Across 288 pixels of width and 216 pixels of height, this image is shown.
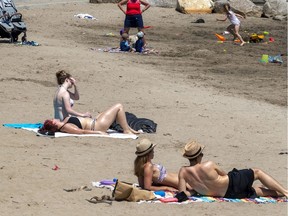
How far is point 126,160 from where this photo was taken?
41.0ft

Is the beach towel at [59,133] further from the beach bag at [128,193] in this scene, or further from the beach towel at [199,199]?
the beach bag at [128,193]

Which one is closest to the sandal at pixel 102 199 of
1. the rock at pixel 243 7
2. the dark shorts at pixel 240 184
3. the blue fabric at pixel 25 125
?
the dark shorts at pixel 240 184

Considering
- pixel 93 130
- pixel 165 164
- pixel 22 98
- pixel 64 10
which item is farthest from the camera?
pixel 64 10

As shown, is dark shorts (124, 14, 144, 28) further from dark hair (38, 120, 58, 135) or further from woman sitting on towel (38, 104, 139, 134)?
dark hair (38, 120, 58, 135)

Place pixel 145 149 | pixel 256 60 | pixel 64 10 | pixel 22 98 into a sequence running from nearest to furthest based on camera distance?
pixel 145 149, pixel 22 98, pixel 256 60, pixel 64 10

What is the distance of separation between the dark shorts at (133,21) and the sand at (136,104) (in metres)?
0.85

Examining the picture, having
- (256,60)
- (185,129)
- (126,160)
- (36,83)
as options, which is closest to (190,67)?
(256,60)

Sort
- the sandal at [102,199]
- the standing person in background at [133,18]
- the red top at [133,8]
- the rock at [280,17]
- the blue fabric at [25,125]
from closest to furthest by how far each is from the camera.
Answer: the sandal at [102,199], the blue fabric at [25,125], the standing person in background at [133,18], the red top at [133,8], the rock at [280,17]

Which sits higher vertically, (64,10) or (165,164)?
(165,164)

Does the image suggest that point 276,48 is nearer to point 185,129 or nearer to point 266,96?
point 266,96

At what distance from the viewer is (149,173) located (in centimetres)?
1093

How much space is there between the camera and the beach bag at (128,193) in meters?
10.4

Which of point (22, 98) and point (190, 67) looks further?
point (190, 67)

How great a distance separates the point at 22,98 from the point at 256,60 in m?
7.71
